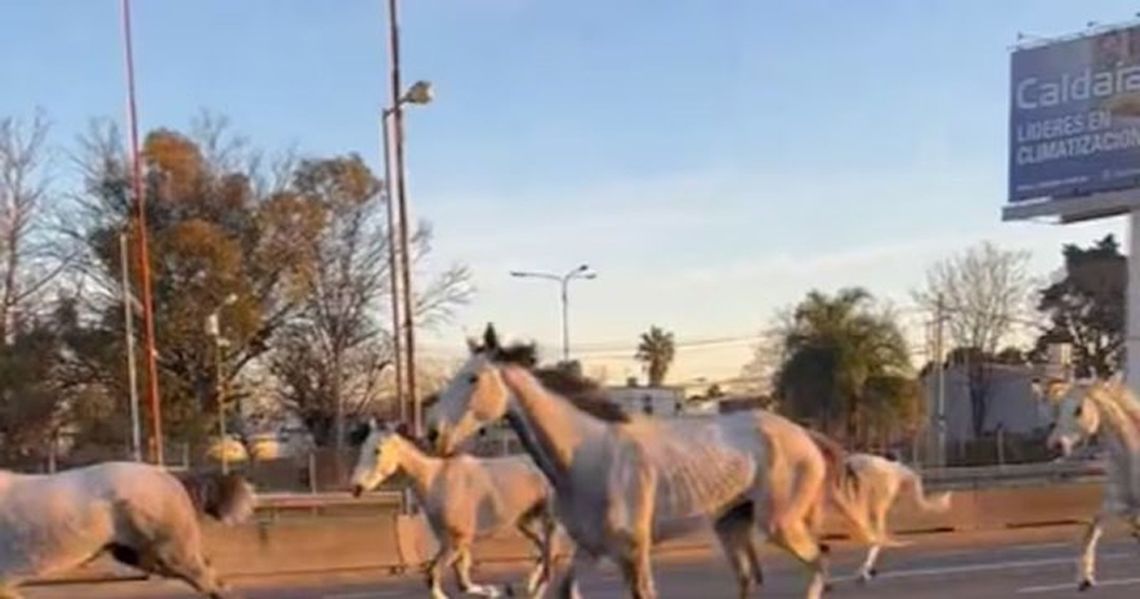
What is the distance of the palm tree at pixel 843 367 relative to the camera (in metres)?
87.6

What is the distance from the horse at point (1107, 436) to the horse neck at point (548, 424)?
7346 millimetres

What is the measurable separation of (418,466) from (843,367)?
70.6 meters

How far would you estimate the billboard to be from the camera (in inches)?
2453

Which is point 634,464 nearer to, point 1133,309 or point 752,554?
point 752,554

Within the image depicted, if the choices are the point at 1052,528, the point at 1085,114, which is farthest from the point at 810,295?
the point at 1052,528

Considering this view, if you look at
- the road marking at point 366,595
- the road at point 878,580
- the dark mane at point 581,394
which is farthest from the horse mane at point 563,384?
the road marking at point 366,595

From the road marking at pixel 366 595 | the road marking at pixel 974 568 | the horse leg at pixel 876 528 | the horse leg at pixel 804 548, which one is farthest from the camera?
the road marking at pixel 974 568

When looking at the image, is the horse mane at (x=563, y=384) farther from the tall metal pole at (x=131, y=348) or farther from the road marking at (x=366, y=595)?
the tall metal pole at (x=131, y=348)

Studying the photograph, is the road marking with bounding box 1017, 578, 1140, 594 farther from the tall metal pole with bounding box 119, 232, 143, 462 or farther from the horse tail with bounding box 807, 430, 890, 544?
the tall metal pole with bounding box 119, 232, 143, 462

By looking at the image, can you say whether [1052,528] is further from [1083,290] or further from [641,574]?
[1083,290]

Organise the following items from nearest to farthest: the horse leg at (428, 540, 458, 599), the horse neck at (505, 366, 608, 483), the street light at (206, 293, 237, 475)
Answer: the horse neck at (505, 366, 608, 483), the horse leg at (428, 540, 458, 599), the street light at (206, 293, 237, 475)

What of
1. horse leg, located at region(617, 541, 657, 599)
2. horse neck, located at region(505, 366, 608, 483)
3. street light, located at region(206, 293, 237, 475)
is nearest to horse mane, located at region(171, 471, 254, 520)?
horse neck, located at region(505, 366, 608, 483)

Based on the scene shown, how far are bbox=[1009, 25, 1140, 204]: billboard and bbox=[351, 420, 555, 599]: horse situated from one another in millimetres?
46004

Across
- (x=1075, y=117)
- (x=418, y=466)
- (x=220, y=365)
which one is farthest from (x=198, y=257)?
(x=418, y=466)
